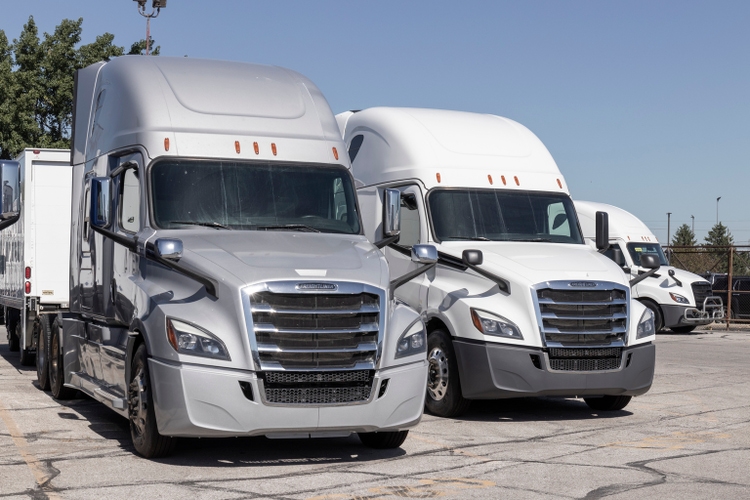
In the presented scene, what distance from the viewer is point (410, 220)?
41.5 ft

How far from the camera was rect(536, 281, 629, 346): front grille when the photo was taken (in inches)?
445

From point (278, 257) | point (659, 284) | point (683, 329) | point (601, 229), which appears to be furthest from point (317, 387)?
point (683, 329)

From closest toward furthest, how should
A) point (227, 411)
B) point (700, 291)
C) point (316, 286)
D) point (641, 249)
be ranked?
point (227, 411) < point (316, 286) < point (641, 249) < point (700, 291)

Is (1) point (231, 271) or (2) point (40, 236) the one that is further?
(2) point (40, 236)

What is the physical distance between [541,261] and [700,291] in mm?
17044

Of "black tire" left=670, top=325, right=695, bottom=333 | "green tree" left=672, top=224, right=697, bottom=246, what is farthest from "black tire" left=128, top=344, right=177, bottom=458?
"green tree" left=672, top=224, right=697, bottom=246

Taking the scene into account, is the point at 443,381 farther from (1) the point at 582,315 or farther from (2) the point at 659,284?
(2) the point at 659,284

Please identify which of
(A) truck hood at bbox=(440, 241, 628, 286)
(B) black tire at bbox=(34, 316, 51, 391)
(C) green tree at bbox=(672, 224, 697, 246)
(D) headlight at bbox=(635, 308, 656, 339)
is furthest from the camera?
(C) green tree at bbox=(672, 224, 697, 246)

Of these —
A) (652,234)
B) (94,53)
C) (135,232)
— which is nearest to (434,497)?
(135,232)

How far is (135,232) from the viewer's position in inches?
382

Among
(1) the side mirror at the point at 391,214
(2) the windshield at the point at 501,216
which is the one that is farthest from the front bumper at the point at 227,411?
(2) the windshield at the point at 501,216

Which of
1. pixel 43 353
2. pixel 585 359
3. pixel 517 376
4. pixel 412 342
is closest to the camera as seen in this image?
pixel 412 342

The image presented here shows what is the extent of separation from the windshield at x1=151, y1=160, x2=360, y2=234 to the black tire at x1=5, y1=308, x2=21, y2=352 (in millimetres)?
8927

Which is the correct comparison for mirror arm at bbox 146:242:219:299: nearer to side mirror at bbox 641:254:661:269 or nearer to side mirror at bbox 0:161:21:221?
side mirror at bbox 641:254:661:269
